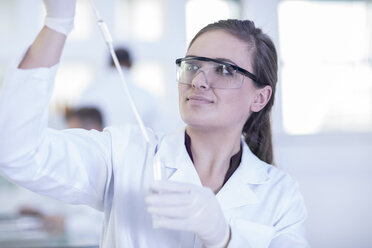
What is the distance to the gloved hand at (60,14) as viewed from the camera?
2.95ft

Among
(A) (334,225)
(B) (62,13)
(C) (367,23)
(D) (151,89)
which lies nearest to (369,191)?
(A) (334,225)

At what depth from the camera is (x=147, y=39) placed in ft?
12.3

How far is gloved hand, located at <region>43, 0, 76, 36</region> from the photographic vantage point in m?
0.90

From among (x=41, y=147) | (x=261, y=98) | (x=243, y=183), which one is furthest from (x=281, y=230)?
(x=41, y=147)

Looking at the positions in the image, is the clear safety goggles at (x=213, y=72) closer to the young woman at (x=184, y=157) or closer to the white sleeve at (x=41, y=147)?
the young woman at (x=184, y=157)

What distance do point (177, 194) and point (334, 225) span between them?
122 inches

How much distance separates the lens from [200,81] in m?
1.33

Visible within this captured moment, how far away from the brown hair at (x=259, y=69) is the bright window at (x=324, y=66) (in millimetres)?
2357

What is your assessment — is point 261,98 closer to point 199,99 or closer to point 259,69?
point 259,69

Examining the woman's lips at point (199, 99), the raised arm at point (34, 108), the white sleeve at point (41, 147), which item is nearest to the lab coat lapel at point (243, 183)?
the woman's lips at point (199, 99)

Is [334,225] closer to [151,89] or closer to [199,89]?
[151,89]

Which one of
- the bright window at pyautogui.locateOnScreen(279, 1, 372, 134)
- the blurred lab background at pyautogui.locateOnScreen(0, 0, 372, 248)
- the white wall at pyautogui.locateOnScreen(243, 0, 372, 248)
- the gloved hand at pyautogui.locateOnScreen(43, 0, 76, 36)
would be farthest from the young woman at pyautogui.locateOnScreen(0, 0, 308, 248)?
the bright window at pyautogui.locateOnScreen(279, 1, 372, 134)

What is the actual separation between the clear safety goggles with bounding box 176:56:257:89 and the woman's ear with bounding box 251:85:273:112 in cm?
14

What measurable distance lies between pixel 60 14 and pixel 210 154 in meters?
Result: 0.71
